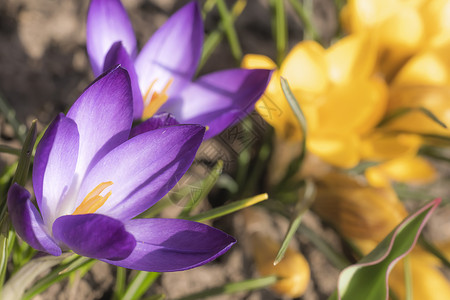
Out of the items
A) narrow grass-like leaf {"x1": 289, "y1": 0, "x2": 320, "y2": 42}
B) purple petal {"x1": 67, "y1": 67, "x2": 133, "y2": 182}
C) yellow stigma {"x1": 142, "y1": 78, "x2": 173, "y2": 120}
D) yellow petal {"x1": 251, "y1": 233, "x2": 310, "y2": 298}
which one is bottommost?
yellow petal {"x1": 251, "y1": 233, "x2": 310, "y2": 298}

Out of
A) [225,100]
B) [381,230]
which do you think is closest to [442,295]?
[381,230]

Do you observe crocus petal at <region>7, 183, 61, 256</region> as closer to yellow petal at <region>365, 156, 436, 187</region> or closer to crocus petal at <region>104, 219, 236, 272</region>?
crocus petal at <region>104, 219, 236, 272</region>

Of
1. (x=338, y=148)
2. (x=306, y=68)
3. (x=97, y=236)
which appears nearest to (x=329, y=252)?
(x=338, y=148)

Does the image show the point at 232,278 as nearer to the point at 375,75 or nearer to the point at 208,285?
the point at 208,285

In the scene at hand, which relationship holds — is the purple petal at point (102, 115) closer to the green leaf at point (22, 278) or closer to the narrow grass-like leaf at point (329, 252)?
the green leaf at point (22, 278)

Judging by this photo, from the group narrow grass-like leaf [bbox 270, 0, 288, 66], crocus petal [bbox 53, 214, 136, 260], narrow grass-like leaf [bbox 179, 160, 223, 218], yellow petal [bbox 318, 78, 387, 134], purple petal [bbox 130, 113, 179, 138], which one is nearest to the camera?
crocus petal [bbox 53, 214, 136, 260]

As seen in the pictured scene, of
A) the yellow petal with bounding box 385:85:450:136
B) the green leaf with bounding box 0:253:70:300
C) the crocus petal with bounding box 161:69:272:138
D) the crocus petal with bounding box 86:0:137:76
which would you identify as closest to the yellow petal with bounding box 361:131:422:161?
the yellow petal with bounding box 385:85:450:136

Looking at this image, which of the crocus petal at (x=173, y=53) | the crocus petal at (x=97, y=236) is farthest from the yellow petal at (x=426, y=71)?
the crocus petal at (x=97, y=236)
